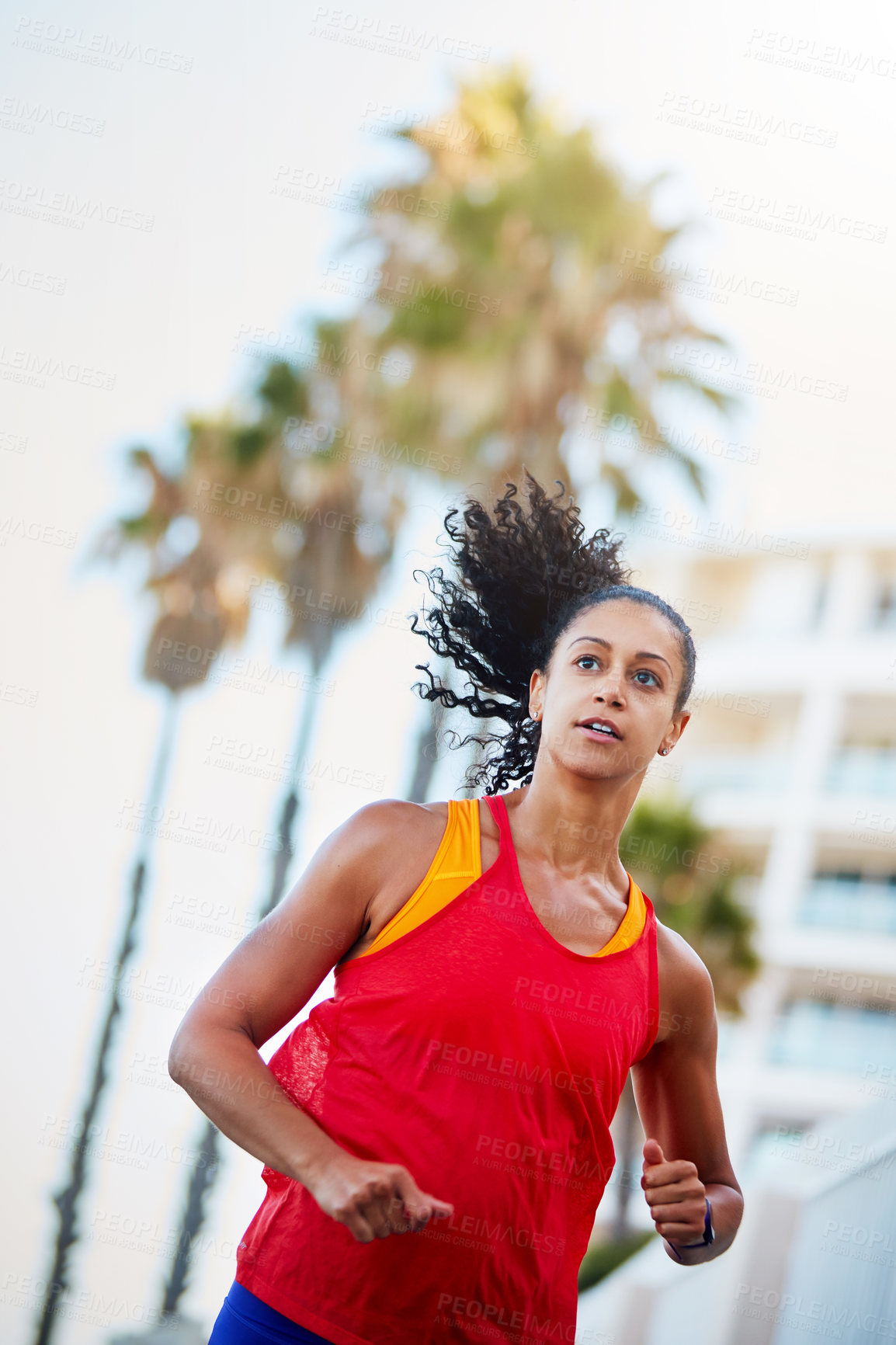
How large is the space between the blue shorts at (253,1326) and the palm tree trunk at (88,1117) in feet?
38.4

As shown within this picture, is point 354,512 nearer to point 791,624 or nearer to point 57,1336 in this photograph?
point 57,1336

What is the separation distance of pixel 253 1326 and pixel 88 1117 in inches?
480

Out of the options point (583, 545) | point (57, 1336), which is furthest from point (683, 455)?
point (57, 1336)

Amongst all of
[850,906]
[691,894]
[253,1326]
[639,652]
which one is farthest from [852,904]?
Result: [253,1326]

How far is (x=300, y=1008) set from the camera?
2113 millimetres

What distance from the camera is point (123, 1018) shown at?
13.5 m

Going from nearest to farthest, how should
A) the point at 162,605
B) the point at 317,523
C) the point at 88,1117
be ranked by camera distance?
1. the point at 317,523
2. the point at 88,1117
3. the point at 162,605

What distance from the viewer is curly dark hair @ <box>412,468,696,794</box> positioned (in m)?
2.86

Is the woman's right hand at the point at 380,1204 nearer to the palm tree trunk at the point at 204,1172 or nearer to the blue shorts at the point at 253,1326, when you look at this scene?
the blue shorts at the point at 253,1326

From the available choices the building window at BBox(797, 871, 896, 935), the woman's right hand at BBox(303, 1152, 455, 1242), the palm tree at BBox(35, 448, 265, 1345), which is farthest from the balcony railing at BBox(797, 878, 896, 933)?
the woman's right hand at BBox(303, 1152, 455, 1242)

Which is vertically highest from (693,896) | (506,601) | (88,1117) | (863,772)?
(863,772)

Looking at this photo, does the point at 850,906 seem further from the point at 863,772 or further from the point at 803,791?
the point at 863,772

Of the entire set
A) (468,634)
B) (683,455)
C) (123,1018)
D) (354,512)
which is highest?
(683,455)

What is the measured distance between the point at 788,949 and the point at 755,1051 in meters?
2.63
